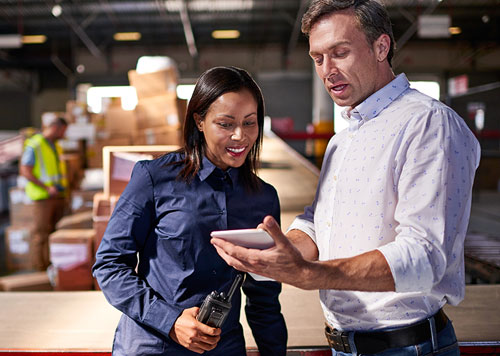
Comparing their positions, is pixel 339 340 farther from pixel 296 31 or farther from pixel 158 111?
pixel 296 31

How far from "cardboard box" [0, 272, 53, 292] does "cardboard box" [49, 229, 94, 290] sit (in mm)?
627

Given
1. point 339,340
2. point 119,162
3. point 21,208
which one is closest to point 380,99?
point 339,340

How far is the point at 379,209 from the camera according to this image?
1100 millimetres

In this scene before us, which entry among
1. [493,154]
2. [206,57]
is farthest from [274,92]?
[493,154]

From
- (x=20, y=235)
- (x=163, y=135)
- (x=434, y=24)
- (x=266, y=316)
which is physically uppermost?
(x=434, y=24)

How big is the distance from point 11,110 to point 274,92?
11.8 meters

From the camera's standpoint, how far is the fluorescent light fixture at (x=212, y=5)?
1236 centimetres

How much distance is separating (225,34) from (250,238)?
50.5 feet

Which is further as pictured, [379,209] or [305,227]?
[305,227]

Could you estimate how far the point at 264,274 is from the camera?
0.97 metres

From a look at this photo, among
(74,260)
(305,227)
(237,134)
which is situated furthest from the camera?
(74,260)

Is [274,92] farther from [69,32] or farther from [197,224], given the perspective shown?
[197,224]

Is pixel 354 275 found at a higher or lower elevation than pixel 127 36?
lower

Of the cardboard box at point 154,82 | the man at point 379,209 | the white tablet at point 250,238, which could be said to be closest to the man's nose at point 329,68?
the man at point 379,209
